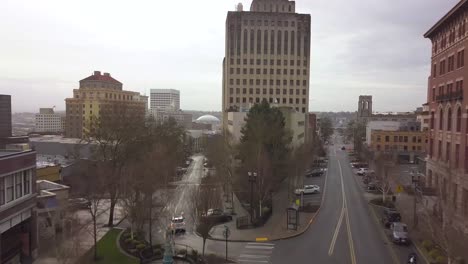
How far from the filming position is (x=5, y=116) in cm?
2928

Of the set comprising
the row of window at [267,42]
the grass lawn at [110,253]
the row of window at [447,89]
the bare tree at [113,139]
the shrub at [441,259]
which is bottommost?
the grass lawn at [110,253]

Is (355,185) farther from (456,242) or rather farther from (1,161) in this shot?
(1,161)

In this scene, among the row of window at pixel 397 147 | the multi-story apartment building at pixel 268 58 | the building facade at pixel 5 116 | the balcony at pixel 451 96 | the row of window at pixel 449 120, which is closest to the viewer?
the building facade at pixel 5 116

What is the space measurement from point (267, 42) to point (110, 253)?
8213cm

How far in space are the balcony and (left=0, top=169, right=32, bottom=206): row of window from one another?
3447cm

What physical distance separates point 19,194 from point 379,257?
23.1m

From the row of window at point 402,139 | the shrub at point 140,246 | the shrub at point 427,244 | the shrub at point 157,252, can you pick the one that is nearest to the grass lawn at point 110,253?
the shrub at point 140,246

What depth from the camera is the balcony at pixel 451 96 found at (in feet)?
120

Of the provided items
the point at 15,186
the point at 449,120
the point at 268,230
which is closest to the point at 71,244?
the point at 15,186

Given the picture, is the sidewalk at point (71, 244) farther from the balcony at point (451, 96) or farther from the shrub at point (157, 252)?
the balcony at point (451, 96)

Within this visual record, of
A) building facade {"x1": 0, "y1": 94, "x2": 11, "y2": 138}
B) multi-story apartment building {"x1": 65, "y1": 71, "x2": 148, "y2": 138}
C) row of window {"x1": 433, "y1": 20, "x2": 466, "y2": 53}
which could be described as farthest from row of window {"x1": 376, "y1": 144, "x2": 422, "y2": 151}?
building facade {"x1": 0, "y1": 94, "x2": 11, "y2": 138}

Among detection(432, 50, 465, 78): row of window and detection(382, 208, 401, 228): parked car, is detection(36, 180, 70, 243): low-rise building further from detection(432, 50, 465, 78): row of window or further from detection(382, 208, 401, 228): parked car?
detection(432, 50, 465, 78): row of window

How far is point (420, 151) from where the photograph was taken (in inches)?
3725

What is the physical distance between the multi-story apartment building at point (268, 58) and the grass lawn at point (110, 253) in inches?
2819
